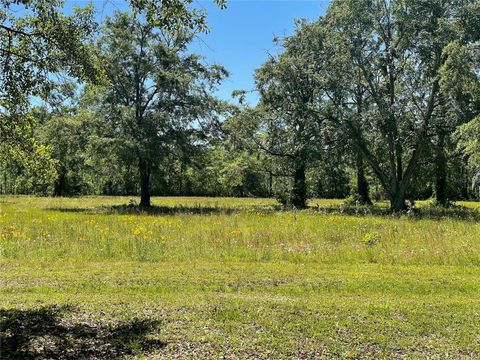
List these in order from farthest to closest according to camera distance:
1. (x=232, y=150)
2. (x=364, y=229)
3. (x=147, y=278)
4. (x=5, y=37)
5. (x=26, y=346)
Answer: (x=232, y=150), (x=364, y=229), (x=147, y=278), (x=5, y=37), (x=26, y=346)

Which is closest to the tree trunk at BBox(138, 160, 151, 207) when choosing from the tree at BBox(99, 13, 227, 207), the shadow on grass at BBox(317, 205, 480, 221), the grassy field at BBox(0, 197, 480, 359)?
the tree at BBox(99, 13, 227, 207)

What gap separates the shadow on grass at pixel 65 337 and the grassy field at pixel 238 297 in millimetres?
15

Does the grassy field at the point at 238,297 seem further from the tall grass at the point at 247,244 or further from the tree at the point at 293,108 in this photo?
the tree at the point at 293,108

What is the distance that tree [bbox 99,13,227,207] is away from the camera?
1098 inches

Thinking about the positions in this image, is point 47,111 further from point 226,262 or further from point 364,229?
point 364,229

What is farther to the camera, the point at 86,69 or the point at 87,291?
the point at 87,291

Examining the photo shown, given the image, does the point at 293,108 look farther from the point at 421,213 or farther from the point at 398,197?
the point at 421,213

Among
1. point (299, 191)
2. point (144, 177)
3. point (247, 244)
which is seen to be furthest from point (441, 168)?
point (247, 244)

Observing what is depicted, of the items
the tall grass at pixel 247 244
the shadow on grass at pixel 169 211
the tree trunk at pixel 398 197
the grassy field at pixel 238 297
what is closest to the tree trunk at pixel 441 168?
the tree trunk at pixel 398 197

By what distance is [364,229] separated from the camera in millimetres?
14867

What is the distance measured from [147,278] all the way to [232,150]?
25.3m

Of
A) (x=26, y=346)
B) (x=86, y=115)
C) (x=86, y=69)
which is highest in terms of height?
(x=86, y=115)

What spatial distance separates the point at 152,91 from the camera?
3033 centimetres

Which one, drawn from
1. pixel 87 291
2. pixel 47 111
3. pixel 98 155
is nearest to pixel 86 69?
pixel 47 111
